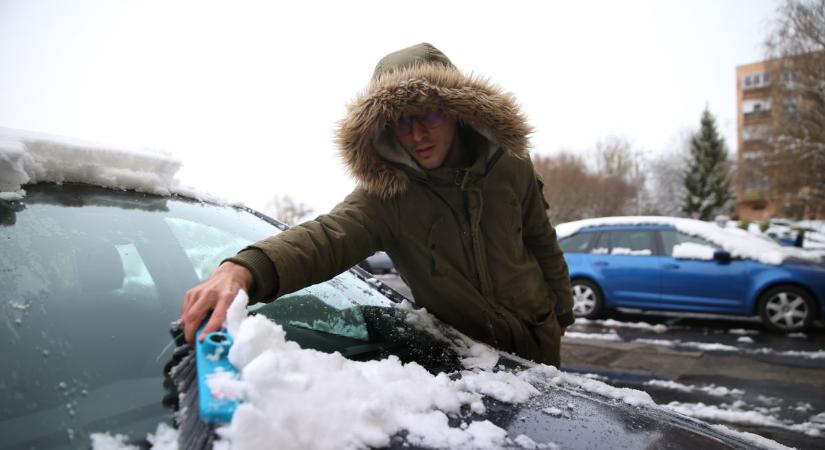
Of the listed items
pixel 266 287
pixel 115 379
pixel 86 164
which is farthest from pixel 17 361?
pixel 86 164

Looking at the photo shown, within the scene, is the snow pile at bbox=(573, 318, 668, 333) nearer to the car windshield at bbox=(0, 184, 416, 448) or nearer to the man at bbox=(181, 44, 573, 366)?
the man at bbox=(181, 44, 573, 366)

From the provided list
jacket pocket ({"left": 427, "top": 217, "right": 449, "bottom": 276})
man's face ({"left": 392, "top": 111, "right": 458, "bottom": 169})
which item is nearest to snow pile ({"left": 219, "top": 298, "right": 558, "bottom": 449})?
jacket pocket ({"left": 427, "top": 217, "right": 449, "bottom": 276})

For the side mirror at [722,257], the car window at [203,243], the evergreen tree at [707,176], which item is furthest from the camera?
the evergreen tree at [707,176]

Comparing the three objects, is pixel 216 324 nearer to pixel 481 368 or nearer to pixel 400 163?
pixel 481 368

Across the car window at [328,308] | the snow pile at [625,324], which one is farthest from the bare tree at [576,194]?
the car window at [328,308]

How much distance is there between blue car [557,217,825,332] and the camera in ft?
18.7

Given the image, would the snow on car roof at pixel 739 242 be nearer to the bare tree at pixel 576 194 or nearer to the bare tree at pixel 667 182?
the bare tree at pixel 576 194

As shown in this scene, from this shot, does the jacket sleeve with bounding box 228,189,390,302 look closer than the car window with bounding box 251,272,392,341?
Yes

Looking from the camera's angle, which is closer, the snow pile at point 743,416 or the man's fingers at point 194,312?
the man's fingers at point 194,312

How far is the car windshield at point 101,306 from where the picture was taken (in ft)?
3.14

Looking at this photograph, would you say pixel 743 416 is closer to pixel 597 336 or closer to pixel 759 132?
pixel 597 336

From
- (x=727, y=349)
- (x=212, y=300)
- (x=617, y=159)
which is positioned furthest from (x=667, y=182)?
(x=212, y=300)

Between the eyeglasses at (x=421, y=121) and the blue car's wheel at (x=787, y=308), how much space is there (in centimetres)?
585

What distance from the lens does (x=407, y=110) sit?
182 cm
